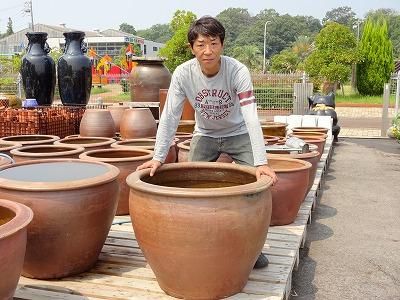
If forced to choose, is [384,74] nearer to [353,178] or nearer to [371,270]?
[353,178]

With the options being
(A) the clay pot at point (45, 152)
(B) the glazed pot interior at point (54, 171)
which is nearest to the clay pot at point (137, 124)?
(A) the clay pot at point (45, 152)

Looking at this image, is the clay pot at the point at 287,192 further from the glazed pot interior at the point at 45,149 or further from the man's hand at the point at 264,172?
the glazed pot interior at the point at 45,149

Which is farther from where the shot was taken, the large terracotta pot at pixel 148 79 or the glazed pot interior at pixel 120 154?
the large terracotta pot at pixel 148 79

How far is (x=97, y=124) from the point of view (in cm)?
573

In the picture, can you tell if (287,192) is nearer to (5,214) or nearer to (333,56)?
(5,214)

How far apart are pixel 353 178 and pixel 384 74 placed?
18.8m

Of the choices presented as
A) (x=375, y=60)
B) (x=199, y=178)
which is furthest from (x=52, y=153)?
(x=375, y=60)

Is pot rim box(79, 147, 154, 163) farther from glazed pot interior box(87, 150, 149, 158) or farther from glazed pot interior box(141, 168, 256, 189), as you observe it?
glazed pot interior box(141, 168, 256, 189)

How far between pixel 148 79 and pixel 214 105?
215 inches

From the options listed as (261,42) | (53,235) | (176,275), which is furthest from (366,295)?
(261,42)

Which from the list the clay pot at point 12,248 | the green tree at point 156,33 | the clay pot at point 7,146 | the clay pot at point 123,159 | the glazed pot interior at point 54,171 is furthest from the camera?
the green tree at point 156,33

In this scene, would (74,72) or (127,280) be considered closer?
(127,280)

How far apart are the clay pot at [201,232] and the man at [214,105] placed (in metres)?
0.28

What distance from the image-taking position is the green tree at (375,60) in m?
24.3
